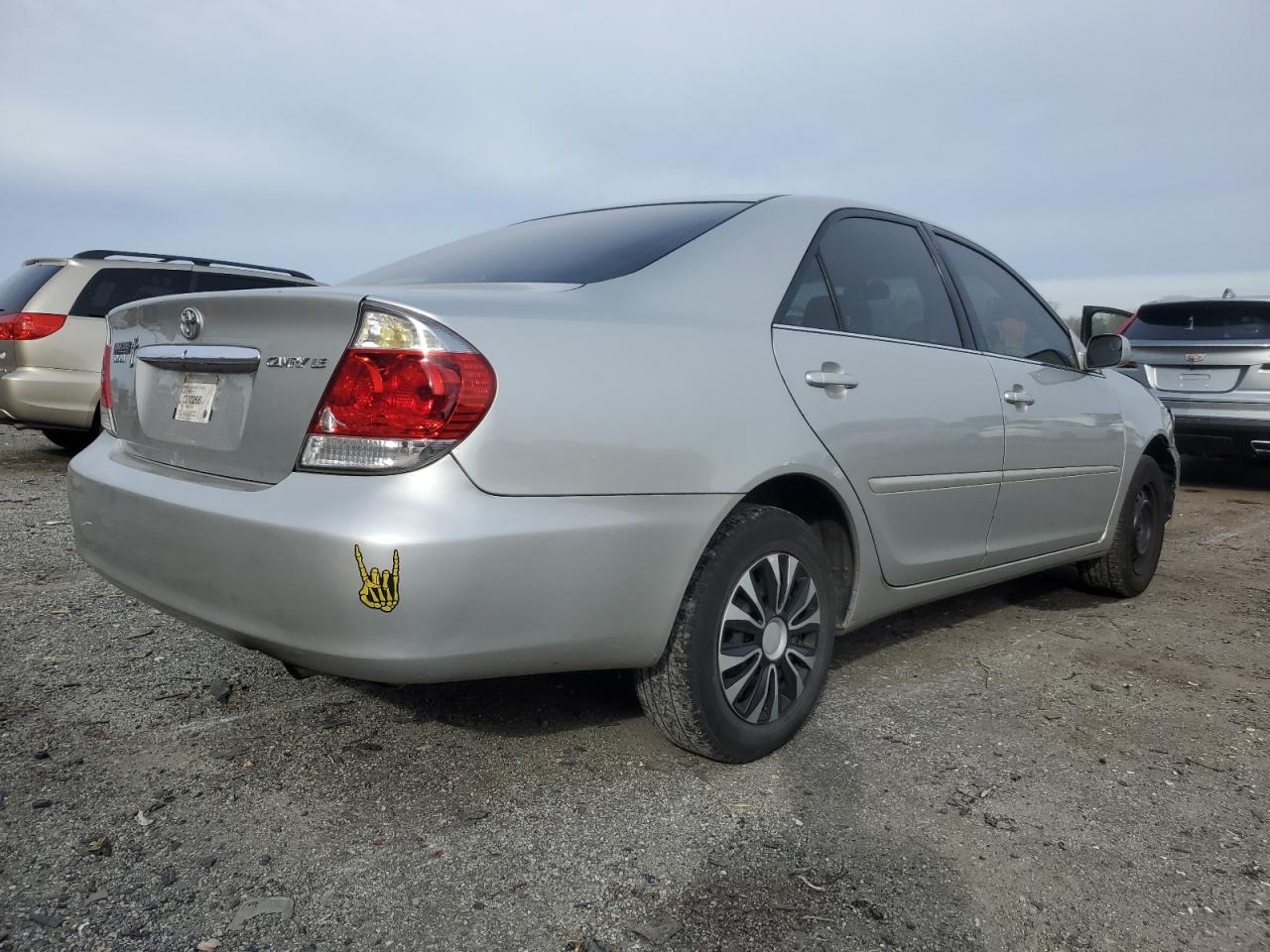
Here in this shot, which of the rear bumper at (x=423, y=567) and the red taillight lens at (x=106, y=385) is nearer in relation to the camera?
the rear bumper at (x=423, y=567)

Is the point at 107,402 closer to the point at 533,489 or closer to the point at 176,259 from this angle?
the point at 533,489

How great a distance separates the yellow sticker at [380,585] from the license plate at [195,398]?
2.26ft

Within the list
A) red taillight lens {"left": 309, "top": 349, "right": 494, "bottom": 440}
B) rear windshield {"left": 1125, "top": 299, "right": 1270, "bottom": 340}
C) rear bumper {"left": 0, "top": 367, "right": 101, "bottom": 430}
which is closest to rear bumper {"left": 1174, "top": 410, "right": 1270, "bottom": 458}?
rear windshield {"left": 1125, "top": 299, "right": 1270, "bottom": 340}

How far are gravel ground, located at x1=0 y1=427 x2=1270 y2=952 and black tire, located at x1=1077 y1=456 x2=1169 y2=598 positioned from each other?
2.84 ft

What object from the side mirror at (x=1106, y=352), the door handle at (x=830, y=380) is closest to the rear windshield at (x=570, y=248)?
the door handle at (x=830, y=380)

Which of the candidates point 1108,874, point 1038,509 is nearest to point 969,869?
point 1108,874

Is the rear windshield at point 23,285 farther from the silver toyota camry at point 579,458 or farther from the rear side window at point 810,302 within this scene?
the rear side window at point 810,302

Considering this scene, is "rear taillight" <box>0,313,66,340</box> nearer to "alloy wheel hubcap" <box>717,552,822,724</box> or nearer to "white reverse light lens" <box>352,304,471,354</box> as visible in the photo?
"white reverse light lens" <box>352,304,471,354</box>

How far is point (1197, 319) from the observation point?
27.6ft

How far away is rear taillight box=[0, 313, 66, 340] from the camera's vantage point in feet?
24.5

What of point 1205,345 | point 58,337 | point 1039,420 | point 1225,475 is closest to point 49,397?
point 58,337

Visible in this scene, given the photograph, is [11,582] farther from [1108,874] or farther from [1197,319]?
[1197,319]

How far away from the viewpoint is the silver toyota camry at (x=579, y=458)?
200 cm

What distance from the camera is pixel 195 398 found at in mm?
2406
